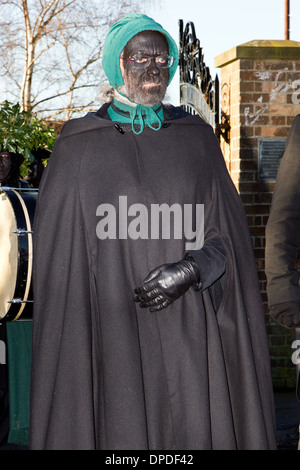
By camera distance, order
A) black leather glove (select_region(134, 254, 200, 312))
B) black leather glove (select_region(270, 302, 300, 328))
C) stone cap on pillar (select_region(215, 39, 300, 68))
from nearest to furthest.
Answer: black leather glove (select_region(134, 254, 200, 312)) < black leather glove (select_region(270, 302, 300, 328)) < stone cap on pillar (select_region(215, 39, 300, 68))

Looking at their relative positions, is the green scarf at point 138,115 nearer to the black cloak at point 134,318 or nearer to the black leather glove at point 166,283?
the black cloak at point 134,318

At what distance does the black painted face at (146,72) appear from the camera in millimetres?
3410

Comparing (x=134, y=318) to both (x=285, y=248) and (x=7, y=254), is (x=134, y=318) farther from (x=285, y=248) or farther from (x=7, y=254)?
(x=7, y=254)

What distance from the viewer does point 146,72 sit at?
341 cm

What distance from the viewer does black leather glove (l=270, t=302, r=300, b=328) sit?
3.38 metres

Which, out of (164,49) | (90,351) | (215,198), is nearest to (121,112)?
(164,49)

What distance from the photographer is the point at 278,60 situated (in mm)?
7109

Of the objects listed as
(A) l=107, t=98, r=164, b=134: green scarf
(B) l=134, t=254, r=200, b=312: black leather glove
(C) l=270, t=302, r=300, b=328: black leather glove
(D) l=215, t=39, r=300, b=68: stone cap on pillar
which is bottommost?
(C) l=270, t=302, r=300, b=328: black leather glove

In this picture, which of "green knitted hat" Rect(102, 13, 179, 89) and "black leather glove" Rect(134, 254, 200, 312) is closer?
"black leather glove" Rect(134, 254, 200, 312)

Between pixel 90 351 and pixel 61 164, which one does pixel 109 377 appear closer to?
pixel 90 351

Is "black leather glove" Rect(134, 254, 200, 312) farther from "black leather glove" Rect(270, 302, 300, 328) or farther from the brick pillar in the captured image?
the brick pillar

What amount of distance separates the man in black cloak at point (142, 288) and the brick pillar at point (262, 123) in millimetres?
3609

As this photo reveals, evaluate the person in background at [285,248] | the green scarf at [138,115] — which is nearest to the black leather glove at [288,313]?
the person in background at [285,248]

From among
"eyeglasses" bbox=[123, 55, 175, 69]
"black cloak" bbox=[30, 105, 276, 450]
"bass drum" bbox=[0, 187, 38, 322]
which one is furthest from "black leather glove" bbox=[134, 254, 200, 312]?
"bass drum" bbox=[0, 187, 38, 322]
